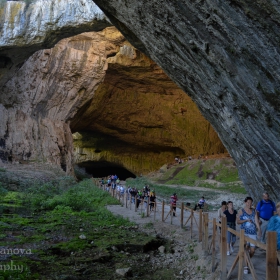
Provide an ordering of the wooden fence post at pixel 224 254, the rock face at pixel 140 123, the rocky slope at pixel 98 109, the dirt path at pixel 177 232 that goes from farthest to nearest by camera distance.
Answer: the rock face at pixel 140 123 < the rocky slope at pixel 98 109 < the dirt path at pixel 177 232 < the wooden fence post at pixel 224 254

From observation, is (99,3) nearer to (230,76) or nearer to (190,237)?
(230,76)

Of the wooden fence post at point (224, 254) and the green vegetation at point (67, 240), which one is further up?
the wooden fence post at point (224, 254)

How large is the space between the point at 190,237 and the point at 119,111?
32454mm

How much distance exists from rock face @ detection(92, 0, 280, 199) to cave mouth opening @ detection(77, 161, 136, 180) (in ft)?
130

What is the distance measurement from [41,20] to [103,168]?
118 feet

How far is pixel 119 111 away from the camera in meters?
41.3

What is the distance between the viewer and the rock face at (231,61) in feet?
22.7

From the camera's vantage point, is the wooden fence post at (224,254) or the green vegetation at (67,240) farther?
the green vegetation at (67,240)

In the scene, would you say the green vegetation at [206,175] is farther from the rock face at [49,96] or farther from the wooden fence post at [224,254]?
the wooden fence post at [224,254]

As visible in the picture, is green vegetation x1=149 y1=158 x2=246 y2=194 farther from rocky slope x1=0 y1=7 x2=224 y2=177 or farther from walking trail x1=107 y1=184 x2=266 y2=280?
walking trail x1=107 y1=184 x2=266 y2=280

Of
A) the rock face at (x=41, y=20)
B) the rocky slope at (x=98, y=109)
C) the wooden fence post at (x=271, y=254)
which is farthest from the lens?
the rocky slope at (x=98, y=109)

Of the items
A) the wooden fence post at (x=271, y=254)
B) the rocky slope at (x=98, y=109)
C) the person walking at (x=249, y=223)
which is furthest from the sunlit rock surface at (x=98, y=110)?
the wooden fence post at (x=271, y=254)

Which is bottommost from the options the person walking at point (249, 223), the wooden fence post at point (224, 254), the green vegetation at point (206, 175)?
the green vegetation at point (206, 175)

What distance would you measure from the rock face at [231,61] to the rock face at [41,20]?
390 inches
